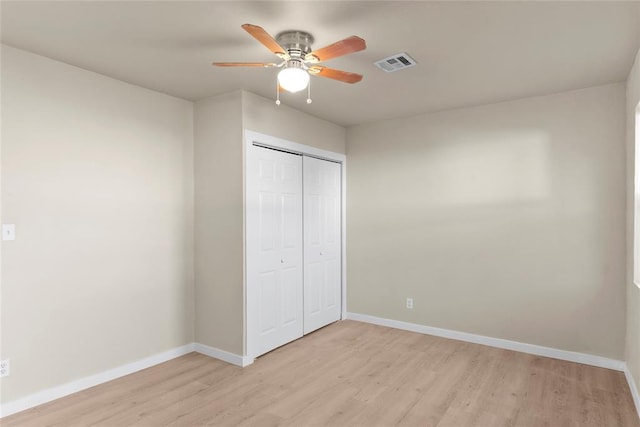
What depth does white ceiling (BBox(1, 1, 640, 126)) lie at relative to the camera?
6.94 ft

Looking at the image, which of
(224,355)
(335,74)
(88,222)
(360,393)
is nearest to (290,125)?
(335,74)

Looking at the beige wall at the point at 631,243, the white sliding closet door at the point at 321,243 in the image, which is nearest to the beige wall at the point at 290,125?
the white sliding closet door at the point at 321,243

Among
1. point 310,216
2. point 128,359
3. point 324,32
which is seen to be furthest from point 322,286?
point 324,32

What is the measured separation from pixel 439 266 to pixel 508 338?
976mm

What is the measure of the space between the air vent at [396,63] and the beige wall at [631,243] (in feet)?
5.19

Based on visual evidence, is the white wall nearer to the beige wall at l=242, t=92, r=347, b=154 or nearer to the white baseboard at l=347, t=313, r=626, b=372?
the beige wall at l=242, t=92, r=347, b=154

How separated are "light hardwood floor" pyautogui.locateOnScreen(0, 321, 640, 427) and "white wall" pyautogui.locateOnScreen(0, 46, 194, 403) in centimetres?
37

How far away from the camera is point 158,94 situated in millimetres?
3523

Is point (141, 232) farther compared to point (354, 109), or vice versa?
point (354, 109)

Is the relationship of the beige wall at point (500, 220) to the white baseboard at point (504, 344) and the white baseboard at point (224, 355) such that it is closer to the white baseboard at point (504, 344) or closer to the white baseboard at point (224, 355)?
the white baseboard at point (504, 344)

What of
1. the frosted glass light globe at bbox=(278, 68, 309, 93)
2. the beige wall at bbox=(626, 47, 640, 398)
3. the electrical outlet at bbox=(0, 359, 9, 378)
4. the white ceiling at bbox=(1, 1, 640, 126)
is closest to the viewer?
the white ceiling at bbox=(1, 1, 640, 126)

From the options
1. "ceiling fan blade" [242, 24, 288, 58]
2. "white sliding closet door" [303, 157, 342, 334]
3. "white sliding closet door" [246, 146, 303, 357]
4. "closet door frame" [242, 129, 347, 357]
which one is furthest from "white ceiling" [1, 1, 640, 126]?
"white sliding closet door" [303, 157, 342, 334]

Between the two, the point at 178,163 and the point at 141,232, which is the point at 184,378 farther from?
the point at 178,163

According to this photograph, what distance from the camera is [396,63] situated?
2836 mm
